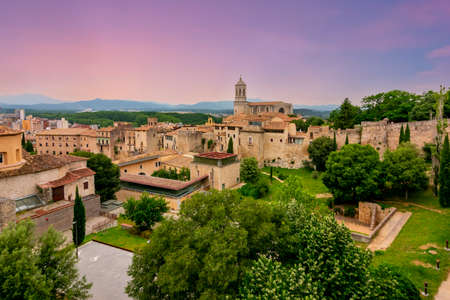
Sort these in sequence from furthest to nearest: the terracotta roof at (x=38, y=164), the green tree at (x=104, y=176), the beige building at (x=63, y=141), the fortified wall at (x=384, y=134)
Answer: the beige building at (x=63, y=141) < the fortified wall at (x=384, y=134) < the green tree at (x=104, y=176) < the terracotta roof at (x=38, y=164)

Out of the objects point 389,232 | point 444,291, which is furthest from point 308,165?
point 444,291

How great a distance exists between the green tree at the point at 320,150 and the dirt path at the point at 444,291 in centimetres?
Result: 2454

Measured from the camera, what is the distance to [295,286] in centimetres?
969

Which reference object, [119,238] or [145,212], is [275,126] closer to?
[145,212]

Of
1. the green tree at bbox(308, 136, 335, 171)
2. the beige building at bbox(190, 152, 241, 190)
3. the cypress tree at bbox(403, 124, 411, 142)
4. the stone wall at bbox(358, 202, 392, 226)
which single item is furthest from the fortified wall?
the stone wall at bbox(358, 202, 392, 226)

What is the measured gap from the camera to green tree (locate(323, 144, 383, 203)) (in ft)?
85.0

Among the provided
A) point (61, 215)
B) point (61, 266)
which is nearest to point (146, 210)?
point (61, 215)

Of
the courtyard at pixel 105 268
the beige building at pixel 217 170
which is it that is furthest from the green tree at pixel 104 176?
the beige building at pixel 217 170

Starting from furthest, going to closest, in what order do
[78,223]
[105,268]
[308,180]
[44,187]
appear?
[308,180], [44,187], [78,223], [105,268]

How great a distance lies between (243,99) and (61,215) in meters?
69.6

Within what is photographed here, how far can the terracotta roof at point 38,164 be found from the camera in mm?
22188

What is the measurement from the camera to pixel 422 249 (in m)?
17.9

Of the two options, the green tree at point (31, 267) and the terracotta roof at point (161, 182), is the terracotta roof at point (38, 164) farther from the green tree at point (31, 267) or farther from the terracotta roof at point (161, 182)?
the green tree at point (31, 267)

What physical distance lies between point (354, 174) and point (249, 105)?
6583cm
